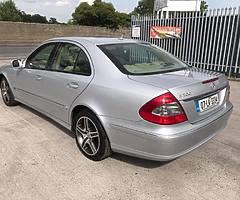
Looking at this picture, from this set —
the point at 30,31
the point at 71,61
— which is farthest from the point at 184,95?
the point at 30,31

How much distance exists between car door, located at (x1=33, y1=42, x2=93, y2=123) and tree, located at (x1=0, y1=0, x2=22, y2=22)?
5026 cm

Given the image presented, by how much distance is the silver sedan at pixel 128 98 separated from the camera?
2334 millimetres

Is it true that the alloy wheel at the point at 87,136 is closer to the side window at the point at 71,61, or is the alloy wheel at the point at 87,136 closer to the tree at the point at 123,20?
the side window at the point at 71,61

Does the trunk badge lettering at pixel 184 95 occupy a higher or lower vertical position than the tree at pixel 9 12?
lower

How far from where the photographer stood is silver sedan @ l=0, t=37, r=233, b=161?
7.66 ft

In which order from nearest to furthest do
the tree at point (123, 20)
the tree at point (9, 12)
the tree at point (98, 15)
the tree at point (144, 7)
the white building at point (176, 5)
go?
the white building at point (176, 5) < the tree at point (9, 12) < the tree at point (98, 15) < the tree at point (123, 20) < the tree at point (144, 7)

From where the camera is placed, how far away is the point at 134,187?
2.55m

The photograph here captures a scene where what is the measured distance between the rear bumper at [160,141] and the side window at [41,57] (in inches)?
69.0

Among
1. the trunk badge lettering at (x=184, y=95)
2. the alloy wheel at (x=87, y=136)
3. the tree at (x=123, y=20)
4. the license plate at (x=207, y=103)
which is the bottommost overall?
the alloy wheel at (x=87, y=136)

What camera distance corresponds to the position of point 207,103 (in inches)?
103

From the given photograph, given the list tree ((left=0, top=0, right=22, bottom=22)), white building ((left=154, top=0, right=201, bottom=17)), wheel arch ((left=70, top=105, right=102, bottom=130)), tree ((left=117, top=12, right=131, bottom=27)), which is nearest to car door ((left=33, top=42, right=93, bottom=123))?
wheel arch ((left=70, top=105, right=102, bottom=130))

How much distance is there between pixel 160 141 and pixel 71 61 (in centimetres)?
166

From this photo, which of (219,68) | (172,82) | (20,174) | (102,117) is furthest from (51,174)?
(219,68)

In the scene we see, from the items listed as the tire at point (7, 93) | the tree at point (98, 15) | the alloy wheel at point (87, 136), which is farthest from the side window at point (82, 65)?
the tree at point (98, 15)
